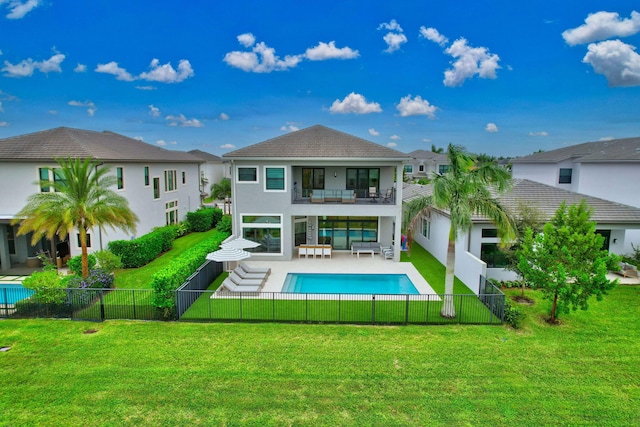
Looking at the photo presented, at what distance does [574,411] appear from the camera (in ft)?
26.9

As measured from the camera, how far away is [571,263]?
40.0ft

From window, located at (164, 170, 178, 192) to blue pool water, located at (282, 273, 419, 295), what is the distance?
1575 cm

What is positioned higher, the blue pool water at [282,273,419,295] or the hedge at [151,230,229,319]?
the hedge at [151,230,229,319]

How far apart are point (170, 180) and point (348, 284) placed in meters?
19.6

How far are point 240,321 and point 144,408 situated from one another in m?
4.84

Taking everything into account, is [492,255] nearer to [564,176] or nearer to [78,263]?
[78,263]

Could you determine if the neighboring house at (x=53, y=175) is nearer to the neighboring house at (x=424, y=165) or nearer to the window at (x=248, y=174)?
the window at (x=248, y=174)

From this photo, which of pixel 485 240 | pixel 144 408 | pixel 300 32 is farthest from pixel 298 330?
pixel 300 32

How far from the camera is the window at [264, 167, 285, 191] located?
69.6 feet

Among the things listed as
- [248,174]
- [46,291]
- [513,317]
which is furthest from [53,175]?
[513,317]

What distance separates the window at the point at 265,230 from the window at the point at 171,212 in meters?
10.6

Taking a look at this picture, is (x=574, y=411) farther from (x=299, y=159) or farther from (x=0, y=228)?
(x=0, y=228)

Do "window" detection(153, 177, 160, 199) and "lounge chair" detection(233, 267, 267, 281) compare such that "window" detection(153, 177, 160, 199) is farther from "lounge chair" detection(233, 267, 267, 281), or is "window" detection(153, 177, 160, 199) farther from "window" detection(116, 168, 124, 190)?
"lounge chair" detection(233, 267, 267, 281)

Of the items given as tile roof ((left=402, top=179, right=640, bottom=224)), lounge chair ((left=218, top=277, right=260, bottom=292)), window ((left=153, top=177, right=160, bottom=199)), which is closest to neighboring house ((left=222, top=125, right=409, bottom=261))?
tile roof ((left=402, top=179, right=640, bottom=224))
